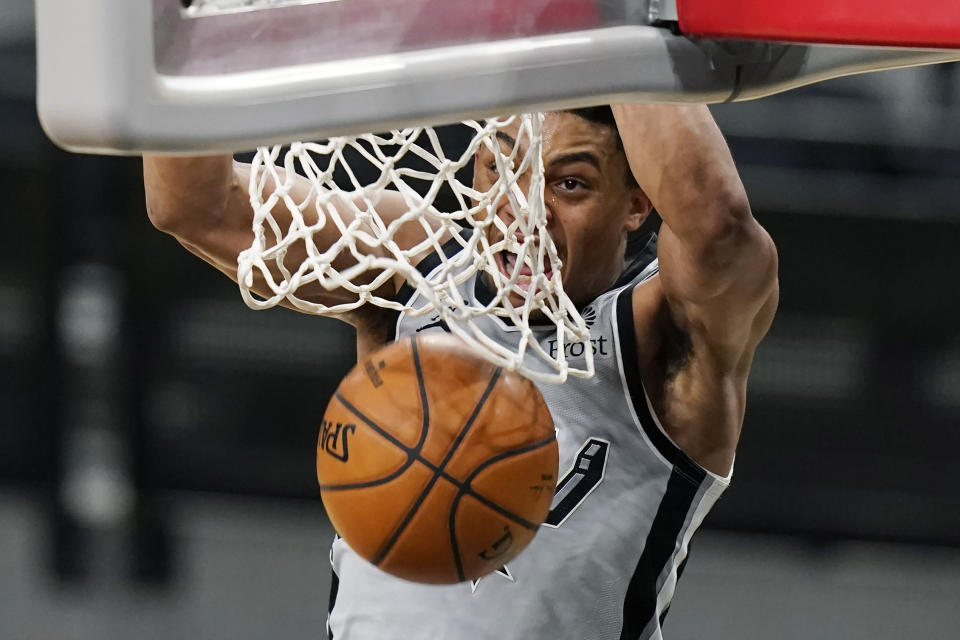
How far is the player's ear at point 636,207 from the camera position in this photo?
166 cm

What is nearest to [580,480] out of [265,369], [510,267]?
[510,267]

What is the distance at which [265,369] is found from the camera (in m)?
3.39

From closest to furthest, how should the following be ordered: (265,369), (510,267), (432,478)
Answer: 1. (432,478)
2. (510,267)
3. (265,369)

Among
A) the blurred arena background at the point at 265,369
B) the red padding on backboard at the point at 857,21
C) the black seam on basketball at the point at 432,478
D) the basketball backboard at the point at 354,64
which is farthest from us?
the blurred arena background at the point at 265,369

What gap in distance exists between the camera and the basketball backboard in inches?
31.2

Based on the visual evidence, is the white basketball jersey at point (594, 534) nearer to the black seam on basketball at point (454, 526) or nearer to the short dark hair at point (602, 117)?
the short dark hair at point (602, 117)

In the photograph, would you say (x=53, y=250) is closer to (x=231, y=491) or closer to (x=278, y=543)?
(x=231, y=491)

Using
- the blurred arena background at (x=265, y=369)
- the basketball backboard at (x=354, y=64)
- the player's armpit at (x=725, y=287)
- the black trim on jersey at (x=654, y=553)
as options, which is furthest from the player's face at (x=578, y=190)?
the blurred arena background at (x=265, y=369)

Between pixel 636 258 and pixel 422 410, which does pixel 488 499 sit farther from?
pixel 636 258

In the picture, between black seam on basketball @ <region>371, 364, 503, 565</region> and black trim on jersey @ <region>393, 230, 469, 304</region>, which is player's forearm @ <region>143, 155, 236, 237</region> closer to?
black trim on jersey @ <region>393, 230, 469, 304</region>

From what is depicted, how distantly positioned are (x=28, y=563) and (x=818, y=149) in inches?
96.2

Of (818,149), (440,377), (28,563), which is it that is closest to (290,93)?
(440,377)

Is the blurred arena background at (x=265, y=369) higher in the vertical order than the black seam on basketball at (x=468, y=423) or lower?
lower

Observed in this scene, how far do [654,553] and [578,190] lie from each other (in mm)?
500
